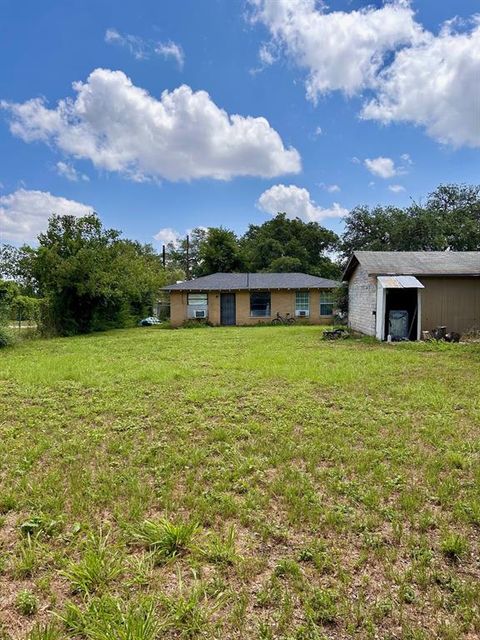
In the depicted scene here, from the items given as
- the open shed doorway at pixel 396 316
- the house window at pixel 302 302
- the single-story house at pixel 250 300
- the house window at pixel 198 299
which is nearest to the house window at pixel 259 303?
the single-story house at pixel 250 300

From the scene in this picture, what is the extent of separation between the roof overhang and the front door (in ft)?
32.4

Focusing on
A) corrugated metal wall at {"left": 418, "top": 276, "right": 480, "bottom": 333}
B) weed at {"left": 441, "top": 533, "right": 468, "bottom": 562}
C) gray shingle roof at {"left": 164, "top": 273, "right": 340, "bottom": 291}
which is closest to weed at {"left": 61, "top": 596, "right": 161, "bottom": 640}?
weed at {"left": 441, "top": 533, "right": 468, "bottom": 562}

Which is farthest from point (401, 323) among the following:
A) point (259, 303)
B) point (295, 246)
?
point (295, 246)

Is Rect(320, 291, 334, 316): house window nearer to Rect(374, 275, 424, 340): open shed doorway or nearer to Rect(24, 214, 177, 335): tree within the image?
Rect(374, 275, 424, 340): open shed doorway

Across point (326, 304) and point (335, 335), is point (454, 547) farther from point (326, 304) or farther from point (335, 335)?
point (326, 304)

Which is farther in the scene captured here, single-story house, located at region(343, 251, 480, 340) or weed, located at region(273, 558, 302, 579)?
single-story house, located at region(343, 251, 480, 340)

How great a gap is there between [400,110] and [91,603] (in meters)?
15.8

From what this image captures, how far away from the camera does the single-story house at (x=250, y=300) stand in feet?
66.5

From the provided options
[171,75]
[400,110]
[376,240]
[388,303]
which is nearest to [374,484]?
[388,303]

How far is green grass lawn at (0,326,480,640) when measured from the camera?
1.80 meters

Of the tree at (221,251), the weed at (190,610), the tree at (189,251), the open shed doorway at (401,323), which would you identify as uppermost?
the tree at (189,251)

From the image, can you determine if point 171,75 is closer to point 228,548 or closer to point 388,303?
point 388,303

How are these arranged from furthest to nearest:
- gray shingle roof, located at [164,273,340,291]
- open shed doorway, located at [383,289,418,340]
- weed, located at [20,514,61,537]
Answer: gray shingle roof, located at [164,273,340,291], open shed doorway, located at [383,289,418,340], weed, located at [20,514,61,537]

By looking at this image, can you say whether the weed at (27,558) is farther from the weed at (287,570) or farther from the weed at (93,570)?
the weed at (287,570)
